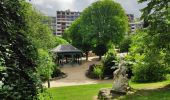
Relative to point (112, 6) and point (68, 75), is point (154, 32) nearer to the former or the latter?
point (68, 75)

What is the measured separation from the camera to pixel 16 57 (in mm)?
5809

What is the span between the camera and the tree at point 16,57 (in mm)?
5535

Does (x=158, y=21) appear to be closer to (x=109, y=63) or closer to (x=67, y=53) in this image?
(x=109, y=63)

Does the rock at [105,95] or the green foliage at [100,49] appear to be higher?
the green foliage at [100,49]

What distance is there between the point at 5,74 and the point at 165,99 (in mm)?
10490

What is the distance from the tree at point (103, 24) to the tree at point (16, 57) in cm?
5874

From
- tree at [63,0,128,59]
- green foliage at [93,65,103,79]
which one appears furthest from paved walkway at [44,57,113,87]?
tree at [63,0,128,59]

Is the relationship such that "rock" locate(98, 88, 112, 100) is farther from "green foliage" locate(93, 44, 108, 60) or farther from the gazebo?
"green foliage" locate(93, 44, 108, 60)

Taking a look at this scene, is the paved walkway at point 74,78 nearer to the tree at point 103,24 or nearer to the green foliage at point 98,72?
the green foliage at point 98,72

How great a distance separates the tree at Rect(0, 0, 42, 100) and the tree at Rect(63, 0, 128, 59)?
5874cm

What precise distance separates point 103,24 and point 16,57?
202ft

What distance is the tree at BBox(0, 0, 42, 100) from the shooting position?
5.54m

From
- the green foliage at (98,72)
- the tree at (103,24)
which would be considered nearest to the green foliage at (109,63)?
the green foliage at (98,72)

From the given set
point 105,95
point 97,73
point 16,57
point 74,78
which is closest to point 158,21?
point 105,95
